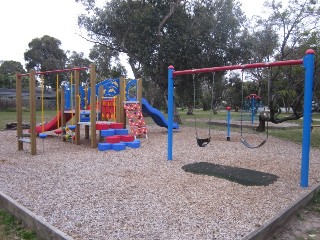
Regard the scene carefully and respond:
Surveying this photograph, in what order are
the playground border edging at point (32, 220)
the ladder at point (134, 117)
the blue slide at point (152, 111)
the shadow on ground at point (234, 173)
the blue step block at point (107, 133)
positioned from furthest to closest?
the blue slide at point (152, 111) < the ladder at point (134, 117) < the blue step block at point (107, 133) < the shadow on ground at point (234, 173) < the playground border edging at point (32, 220)

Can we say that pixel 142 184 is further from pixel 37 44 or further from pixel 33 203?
pixel 37 44

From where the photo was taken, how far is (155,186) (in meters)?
4.72

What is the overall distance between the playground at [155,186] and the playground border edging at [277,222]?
0.18ft

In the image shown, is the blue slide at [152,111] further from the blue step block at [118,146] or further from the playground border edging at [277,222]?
the playground border edging at [277,222]

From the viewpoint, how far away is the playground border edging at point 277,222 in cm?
303

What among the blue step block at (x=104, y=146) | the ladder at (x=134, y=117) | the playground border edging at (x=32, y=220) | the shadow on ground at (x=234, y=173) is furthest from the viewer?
the ladder at (x=134, y=117)

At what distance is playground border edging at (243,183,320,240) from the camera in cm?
303

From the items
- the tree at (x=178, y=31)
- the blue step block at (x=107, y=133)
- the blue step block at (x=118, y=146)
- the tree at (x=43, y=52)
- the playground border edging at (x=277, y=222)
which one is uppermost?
the tree at (x=43, y=52)

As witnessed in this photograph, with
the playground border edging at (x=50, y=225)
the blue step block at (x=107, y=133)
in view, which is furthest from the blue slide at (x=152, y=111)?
the playground border edging at (x=50, y=225)

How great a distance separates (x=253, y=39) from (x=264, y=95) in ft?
38.9

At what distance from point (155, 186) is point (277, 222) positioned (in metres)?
1.94

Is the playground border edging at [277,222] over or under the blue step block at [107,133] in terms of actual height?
under

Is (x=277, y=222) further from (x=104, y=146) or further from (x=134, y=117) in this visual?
(x=134, y=117)

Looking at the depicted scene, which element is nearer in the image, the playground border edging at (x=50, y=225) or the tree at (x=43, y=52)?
the playground border edging at (x=50, y=225)
